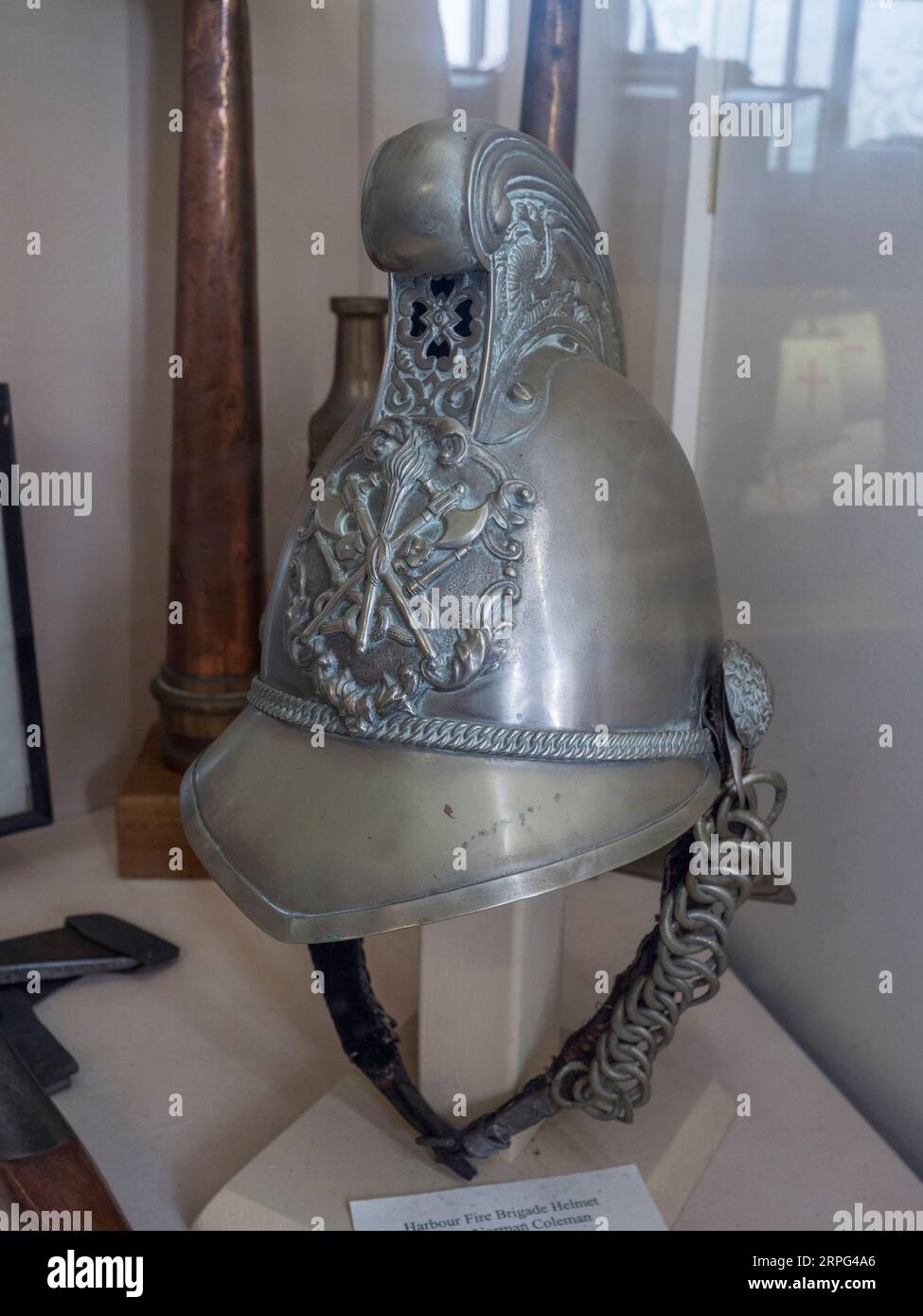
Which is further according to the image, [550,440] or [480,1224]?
[480,1224]

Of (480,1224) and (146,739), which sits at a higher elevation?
(146,739)

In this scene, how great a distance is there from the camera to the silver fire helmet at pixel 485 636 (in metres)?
0.83

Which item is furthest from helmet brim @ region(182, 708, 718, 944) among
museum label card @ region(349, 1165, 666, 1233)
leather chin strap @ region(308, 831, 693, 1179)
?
museum label card @ region(349, 1165, 666, 1233)

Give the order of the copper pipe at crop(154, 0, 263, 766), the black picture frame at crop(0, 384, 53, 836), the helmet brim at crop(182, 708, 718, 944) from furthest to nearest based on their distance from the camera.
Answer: the copper pipe at crop(154, 0, 263, 766) < the black picture frame at crop(0, 384, 53, 836) < the helmet brim at crop(182, 708, 718, 944)

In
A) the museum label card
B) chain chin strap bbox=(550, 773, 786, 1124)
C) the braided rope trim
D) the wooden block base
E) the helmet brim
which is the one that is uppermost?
the braided rope trim

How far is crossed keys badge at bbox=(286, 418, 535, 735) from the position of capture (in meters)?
0.85

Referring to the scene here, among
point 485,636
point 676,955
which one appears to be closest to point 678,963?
point 676,955

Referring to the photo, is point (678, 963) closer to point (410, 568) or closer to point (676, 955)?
point (676, 955)

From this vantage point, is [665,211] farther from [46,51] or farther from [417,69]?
[46,51]

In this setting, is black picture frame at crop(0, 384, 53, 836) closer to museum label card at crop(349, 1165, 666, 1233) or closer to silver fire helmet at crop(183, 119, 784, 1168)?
silver fire helmet at crop(183, 119, 784, 1168)

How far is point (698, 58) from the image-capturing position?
4.58ft

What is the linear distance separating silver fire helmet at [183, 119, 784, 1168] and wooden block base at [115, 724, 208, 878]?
2.15 ft

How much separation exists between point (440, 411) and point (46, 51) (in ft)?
3.31

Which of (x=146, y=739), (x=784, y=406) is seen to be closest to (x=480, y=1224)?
(x=784, y=406)
